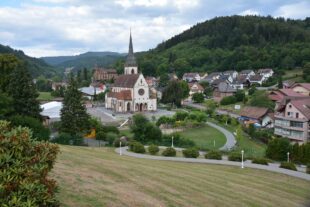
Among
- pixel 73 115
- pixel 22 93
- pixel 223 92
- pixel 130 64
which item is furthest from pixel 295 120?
pixel 130 64

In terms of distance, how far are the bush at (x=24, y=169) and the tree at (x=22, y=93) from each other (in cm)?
2994

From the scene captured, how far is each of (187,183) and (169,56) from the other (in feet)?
462

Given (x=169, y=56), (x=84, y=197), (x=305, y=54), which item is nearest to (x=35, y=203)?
(x=84, y=197)

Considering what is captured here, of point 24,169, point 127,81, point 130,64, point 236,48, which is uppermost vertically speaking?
point 236,48

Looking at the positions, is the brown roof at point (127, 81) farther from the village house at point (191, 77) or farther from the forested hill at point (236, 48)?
the forested hill at point (236, 48)

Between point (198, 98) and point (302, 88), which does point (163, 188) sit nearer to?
point (302, 88)

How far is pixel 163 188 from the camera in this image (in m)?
15.2

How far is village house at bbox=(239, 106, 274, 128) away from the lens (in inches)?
2160

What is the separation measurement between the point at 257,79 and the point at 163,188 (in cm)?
9213

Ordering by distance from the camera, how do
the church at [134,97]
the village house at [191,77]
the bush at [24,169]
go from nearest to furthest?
1. the bush at [24,169]
2. the church at [134,97]
3. the village house at [191,77]

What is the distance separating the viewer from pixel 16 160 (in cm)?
779

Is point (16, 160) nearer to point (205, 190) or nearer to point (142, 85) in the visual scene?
point (205, 190)

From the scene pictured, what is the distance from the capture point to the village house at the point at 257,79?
100938 mm

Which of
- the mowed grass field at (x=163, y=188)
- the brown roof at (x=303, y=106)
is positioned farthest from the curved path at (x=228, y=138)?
the mowed grass field at (x=163, y=188)
